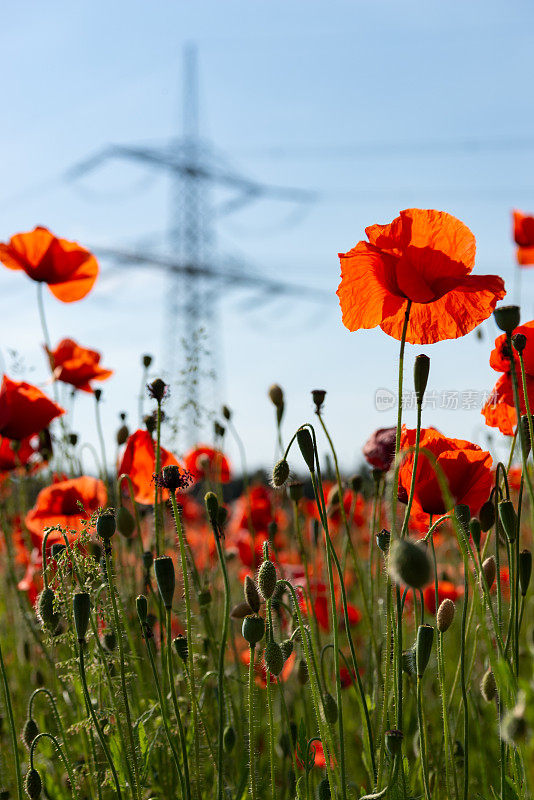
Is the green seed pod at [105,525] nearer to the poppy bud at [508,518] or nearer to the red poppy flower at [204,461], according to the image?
the poppy bud at [508,518]

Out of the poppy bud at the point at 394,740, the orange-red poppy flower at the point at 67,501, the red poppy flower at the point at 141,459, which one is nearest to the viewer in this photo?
the poppy bud at the point at 394,740

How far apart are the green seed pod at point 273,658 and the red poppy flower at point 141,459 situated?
52 cm

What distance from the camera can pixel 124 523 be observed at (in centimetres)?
139

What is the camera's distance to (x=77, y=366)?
2.06 metres

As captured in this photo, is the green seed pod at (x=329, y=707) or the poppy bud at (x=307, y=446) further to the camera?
the green seed pod at (x=329, y=707)

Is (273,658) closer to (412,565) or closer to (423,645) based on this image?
→ (423,645)

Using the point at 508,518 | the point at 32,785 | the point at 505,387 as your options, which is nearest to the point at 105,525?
the point at 32,785

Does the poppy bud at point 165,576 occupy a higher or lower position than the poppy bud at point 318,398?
lower

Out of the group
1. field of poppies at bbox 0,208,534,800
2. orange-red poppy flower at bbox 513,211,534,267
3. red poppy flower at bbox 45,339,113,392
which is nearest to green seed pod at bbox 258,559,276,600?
field of poppies at bbox 0,208,534,800

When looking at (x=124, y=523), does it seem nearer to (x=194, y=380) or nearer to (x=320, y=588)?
(x=194, y=380)

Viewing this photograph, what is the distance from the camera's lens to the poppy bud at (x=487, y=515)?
117 centimetres

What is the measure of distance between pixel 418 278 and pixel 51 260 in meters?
1.23

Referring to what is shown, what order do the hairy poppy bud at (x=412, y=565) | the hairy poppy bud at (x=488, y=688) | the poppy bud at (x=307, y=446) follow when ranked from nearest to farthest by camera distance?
1. the hairy poppy bud at (x=412, y=565)
2. the poppy bud at (x=307, y=446)
3. the hairy poppy bud at (x=488, y=688)

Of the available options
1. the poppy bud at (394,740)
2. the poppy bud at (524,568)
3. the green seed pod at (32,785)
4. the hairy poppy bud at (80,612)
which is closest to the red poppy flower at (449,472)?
the poppy bud at (524,568)
